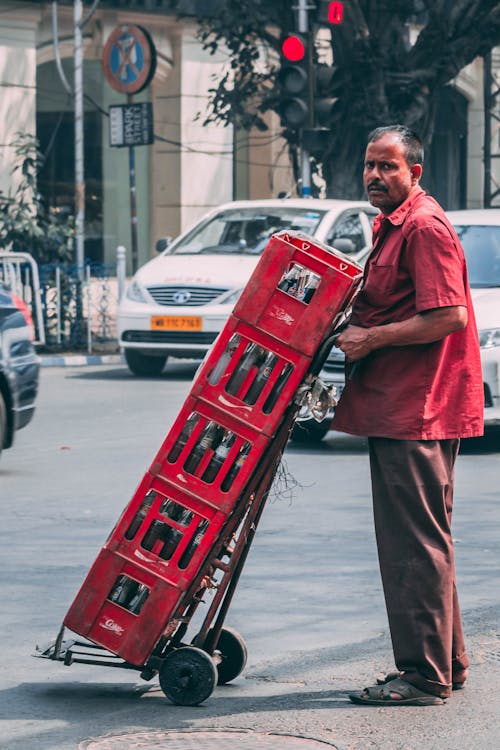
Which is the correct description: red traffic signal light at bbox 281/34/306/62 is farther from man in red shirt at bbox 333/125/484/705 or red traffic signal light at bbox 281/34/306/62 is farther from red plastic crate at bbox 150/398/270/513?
red plastic crate at bbox 150/398/270/513

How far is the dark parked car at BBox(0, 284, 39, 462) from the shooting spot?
1020cm

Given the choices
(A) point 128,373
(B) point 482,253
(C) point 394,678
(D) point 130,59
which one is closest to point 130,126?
(D) point 130,59

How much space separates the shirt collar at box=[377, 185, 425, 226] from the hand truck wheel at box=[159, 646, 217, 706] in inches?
58.2

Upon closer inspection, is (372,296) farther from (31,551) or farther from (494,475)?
(494,475)

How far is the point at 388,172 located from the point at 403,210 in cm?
13

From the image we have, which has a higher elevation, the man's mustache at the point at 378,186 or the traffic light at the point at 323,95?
the traffic light at the point at 323,95

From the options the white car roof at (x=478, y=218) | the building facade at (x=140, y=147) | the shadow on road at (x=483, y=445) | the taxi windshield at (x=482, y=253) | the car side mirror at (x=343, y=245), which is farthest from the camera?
the building facade at (x=140, y=147)

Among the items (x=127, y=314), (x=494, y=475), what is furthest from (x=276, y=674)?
(x=127, y=314)

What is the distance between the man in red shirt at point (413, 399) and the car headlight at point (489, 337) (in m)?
5.92

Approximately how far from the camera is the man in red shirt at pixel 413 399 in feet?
16.9

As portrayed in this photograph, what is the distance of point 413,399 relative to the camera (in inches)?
205

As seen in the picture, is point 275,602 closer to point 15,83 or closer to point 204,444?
point 204,444

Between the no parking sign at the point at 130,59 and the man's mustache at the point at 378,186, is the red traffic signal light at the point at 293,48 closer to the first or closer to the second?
the no parking sign at the point at 130,59

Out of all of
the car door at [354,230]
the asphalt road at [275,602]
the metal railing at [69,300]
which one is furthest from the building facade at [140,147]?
the asphalt road at [275,602]
